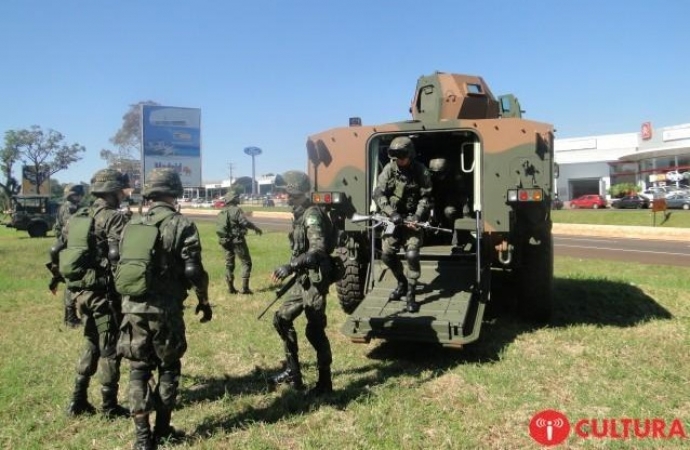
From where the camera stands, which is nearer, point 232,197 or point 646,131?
point 232,197

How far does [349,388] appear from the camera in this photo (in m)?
4.49

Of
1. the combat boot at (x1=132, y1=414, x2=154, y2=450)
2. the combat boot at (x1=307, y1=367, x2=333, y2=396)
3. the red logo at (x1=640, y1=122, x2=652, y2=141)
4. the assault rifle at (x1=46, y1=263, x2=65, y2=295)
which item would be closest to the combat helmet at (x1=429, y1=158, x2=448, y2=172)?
the combat boot at (x1=307, y1=367, x2=333, y2=396)

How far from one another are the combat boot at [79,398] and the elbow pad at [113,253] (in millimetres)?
845

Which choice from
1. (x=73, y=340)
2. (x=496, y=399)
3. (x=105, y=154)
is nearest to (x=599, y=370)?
(x=496, y=399)

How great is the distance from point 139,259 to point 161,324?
0.42 m

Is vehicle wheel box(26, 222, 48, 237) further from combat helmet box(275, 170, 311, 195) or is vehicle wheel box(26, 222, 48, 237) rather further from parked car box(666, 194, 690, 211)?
parked car box(666, 194, 690, 211)

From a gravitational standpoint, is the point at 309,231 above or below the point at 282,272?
above

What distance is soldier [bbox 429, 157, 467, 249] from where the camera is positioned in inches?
286

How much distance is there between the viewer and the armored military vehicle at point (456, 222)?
17.5ft

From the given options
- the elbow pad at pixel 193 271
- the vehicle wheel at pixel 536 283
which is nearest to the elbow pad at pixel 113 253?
the elbow pad at pixel 193 271

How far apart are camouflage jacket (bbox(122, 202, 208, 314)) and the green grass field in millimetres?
881

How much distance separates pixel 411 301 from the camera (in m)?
5.47

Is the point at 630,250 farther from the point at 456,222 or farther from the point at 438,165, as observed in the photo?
the point at 456,222

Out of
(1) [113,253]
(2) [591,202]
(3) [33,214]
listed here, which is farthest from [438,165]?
(2) [591,202]
